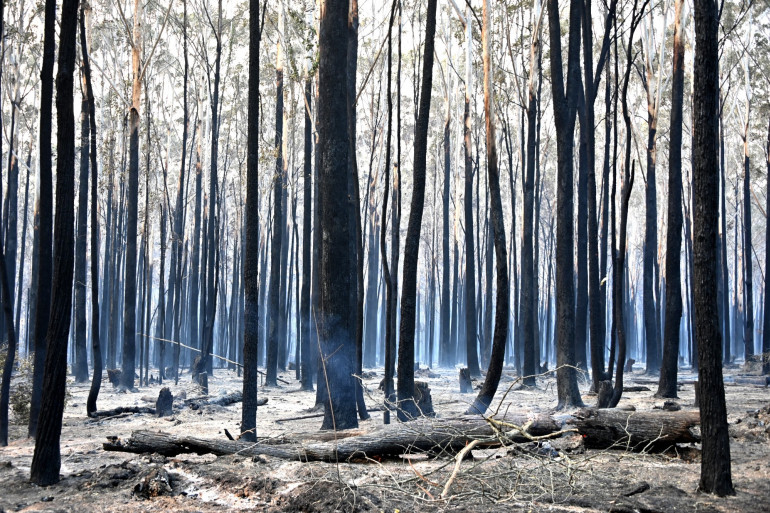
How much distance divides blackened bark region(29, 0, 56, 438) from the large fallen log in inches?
59.5

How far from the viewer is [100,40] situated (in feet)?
75.6

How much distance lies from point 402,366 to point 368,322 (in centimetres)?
1755

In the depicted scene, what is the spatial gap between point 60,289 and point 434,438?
10.2 ft

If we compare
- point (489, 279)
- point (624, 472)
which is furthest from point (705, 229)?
point (489, 279)

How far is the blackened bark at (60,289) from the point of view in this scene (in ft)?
15.4

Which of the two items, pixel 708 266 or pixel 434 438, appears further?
pixel 434 438

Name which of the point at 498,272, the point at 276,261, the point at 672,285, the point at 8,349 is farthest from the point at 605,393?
the point at 276,261

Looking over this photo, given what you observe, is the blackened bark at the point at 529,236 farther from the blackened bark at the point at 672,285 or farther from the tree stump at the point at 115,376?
the tree stump at the point at 115,376

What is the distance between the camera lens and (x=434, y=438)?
504 cm

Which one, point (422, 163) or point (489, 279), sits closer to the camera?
point (422, 163)

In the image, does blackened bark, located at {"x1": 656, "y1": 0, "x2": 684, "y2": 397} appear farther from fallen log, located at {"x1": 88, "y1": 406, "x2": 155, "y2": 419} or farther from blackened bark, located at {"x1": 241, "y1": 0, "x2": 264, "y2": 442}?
fallen log, located at {"x1": 88, "y1": 406, "x2": 155, "y2": 419}

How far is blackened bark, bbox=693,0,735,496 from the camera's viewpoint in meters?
4.01

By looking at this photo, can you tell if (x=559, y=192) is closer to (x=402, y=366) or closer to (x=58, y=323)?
(x=402, y=366)

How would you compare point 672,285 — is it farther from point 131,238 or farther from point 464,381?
point 131,238
